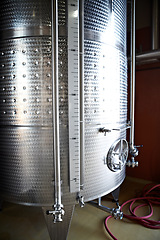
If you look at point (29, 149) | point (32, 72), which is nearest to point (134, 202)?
point (29, 149)

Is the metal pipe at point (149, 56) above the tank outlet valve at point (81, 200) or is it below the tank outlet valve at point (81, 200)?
above

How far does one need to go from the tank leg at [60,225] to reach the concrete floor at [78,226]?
0.39 m

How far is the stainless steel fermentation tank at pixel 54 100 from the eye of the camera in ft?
4.89

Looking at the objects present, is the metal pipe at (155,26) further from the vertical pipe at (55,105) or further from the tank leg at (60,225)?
the tank leg at (60,225)

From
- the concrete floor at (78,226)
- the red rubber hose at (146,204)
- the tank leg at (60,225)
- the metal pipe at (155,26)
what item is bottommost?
the concrete floor at (78,226)

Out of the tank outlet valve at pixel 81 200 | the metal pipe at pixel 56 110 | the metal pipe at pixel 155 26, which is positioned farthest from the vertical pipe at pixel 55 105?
the metal pipe at pixel 155 26

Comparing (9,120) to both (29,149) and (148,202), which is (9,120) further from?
(148,202)

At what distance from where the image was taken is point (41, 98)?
1516 mm

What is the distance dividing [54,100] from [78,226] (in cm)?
172

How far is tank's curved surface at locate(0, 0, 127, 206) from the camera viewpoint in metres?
1.51

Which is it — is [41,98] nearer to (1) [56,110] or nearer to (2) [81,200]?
(1) [56,110]

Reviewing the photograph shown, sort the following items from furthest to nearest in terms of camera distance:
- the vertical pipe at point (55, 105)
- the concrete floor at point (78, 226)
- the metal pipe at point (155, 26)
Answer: the metal pipe at point (155, 26)
the concrete floor at point (78, 226)
the vertical pipe at point (55, 105)

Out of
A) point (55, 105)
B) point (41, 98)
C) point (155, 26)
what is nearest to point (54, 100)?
point (55, 105)

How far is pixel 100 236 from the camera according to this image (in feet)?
6.55
